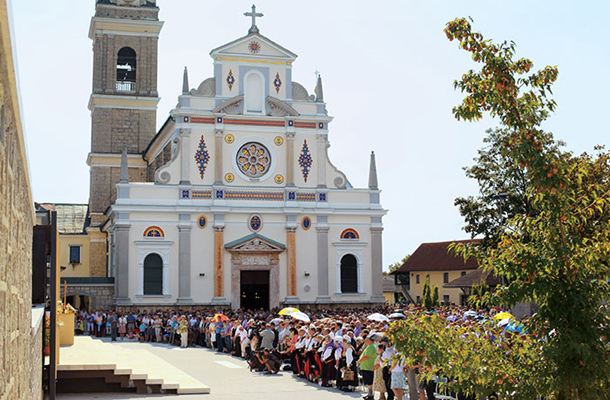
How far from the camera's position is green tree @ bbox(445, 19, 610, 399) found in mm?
7227

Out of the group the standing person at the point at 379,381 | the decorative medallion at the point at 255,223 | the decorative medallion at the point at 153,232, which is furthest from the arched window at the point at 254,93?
the standing person at the point at 379,381

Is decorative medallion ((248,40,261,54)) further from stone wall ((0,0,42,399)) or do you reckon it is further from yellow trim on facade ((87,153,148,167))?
stone wall ((0,0,42,399))

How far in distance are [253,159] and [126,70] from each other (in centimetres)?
1503

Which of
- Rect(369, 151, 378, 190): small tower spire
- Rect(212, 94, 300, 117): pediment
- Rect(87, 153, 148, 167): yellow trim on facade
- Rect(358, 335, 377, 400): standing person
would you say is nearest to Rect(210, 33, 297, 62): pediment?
Rect(212, 94, 300, 117): pediment

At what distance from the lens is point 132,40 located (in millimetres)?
55312

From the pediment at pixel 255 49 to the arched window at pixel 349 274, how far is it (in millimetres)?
12031

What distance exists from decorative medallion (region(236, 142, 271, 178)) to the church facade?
0.19 feet

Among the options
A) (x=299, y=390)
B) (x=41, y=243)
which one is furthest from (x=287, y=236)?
(x=41, y=243)

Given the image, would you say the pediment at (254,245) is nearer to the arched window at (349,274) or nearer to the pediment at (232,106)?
the arched window at (349,274)

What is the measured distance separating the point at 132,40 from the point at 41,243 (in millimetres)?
47323

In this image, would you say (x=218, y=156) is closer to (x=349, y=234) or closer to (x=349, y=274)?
(x=349, y=234)

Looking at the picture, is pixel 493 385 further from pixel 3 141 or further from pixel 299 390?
pixel 299 390

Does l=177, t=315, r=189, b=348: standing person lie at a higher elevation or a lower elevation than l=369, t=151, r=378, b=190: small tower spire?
lower

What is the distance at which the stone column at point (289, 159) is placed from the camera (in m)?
46.3
